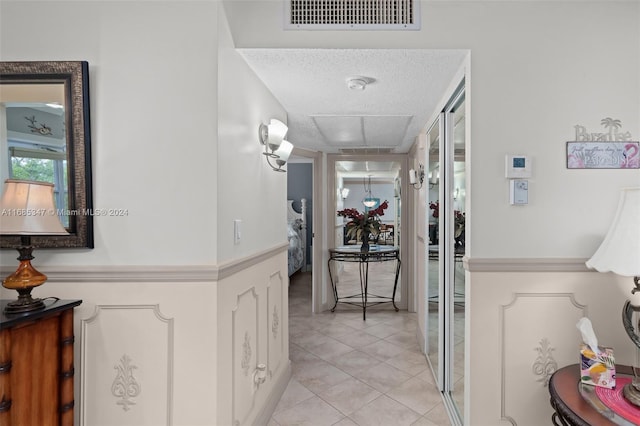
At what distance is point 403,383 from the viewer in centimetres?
242

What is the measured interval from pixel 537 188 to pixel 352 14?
1.24 m

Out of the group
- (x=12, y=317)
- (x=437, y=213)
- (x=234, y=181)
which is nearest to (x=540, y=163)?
(x=437, y=213)

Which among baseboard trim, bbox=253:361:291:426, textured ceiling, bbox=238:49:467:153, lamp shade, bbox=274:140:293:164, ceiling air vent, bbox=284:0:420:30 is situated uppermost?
ceiling air vent, bbox=284:0:420:30

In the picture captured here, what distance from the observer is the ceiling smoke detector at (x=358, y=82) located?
190cm

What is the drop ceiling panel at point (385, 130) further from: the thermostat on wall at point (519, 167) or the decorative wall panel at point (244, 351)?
the decorative wall panel at point (244, 351)

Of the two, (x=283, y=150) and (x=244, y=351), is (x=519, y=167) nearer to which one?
(x=283, y=150)

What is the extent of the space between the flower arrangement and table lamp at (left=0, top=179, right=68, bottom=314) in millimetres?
3183

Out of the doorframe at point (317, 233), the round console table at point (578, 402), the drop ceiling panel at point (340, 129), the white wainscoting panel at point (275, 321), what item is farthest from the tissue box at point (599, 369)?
the doorframe at point (317, 233)

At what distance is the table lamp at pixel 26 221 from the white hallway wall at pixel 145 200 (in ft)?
0.65

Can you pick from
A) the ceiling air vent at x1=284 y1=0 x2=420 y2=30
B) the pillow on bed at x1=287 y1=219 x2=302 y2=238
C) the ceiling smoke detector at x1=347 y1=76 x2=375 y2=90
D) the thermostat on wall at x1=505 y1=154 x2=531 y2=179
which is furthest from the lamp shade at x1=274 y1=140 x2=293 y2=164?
the pillow on bed at x1=287 y1=219 x2=302 y2=238

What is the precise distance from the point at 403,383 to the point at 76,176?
2.43 m

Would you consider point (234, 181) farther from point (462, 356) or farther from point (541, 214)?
point (462, 356)

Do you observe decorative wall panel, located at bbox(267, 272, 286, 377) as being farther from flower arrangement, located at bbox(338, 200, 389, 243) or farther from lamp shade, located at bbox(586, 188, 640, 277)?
flower arrangement, located at bbox(338, 200, 389, 243)

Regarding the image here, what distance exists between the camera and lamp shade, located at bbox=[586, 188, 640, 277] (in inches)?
47.8
